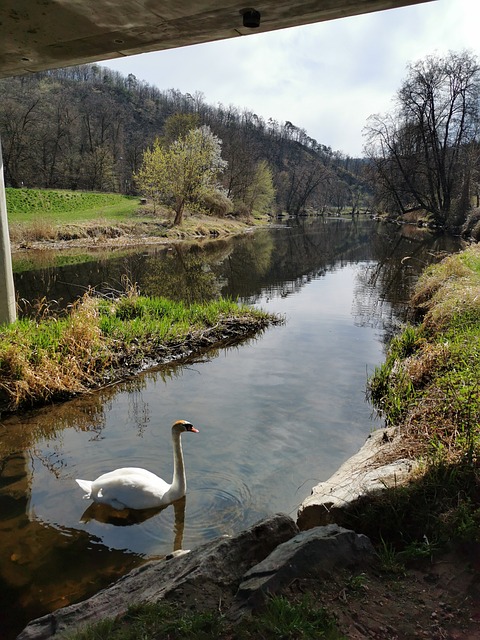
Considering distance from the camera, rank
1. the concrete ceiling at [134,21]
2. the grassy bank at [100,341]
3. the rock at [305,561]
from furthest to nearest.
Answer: the grassy bank at [100,341], the concrete ceiling at [134,21], the rock at [305,561]

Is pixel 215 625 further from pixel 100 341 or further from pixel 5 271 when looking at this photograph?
pixel 5 271

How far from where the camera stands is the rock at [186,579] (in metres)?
2.48

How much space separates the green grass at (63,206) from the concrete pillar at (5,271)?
23.8 m

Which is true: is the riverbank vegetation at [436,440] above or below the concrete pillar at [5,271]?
below

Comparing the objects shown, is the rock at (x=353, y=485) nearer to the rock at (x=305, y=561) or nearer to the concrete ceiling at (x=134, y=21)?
the rock at (x=305, y=561)

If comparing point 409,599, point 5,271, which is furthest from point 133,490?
point 5,271

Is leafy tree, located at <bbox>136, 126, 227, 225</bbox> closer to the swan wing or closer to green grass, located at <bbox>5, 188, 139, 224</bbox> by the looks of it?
green grass, located at <bbox>5, 188, 139, 224</bbox>

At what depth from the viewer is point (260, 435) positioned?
20.4 feet

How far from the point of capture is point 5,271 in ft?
26.1

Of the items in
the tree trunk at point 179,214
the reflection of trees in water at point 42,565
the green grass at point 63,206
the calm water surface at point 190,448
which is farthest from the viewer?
the tree trunk at point 179,214

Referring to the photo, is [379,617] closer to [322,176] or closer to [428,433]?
[428,433]

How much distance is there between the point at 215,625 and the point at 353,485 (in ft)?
6.64

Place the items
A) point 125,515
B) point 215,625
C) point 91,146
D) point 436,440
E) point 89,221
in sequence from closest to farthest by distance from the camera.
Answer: point 215,625
point 436,440
point 125,515
point 89,221
point 91,146

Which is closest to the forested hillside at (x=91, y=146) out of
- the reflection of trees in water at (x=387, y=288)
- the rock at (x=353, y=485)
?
the reflection of trees in water at (x=387, y=288)
